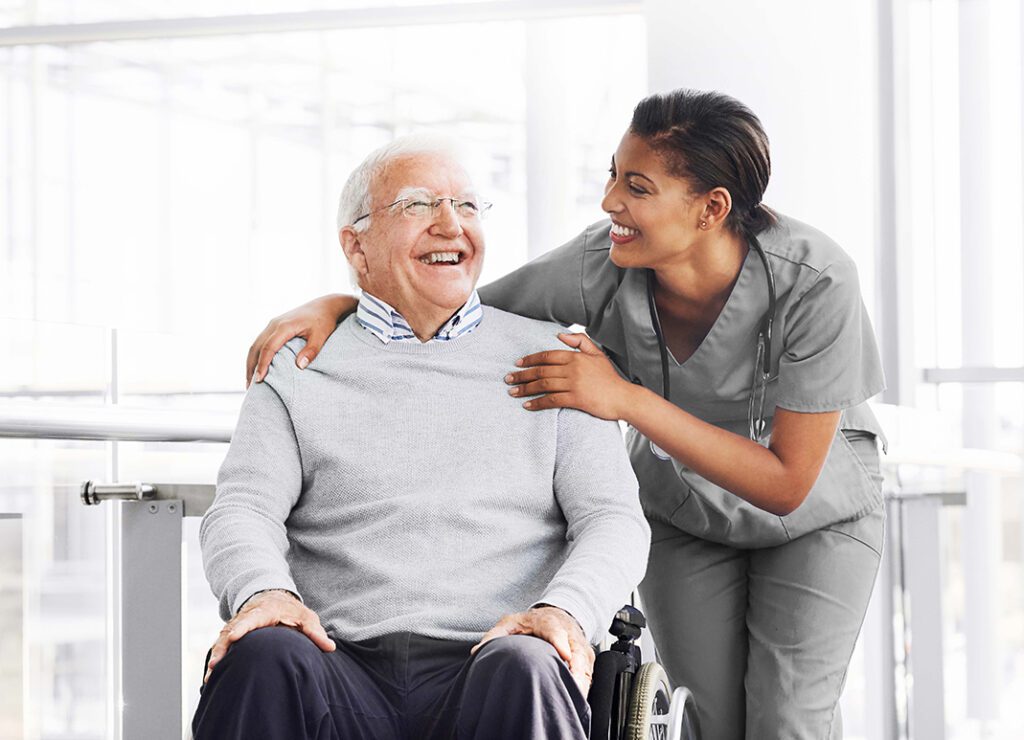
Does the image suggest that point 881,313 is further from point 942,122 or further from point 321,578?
point 321,578

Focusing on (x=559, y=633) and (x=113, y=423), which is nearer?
(x=559, y=633)

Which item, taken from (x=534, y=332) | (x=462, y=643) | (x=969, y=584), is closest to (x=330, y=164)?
(x=969, y=584)

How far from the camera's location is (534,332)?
1791 millimetres

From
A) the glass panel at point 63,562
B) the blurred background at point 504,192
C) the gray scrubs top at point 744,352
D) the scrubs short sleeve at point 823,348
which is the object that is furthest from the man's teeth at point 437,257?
the glass panel at point 63,562

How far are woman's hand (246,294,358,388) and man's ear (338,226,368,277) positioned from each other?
0.17 feet

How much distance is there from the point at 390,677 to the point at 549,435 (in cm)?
38

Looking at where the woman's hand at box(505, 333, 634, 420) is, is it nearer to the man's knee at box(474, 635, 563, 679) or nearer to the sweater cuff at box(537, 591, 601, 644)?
the sweater cuff at box(537, 591, 601, 644)

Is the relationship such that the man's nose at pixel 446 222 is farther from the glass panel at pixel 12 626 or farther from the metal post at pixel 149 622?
the glass panel at pixel 12 626

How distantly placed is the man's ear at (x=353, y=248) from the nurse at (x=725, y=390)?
2.2 inches

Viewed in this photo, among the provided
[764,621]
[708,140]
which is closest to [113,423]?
[708,140]

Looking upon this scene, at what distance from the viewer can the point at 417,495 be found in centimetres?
163

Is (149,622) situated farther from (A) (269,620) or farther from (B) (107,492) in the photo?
(A) (269,620)

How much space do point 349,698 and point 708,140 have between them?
2.83 feet

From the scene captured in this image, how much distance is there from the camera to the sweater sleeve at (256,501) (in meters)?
1.51
